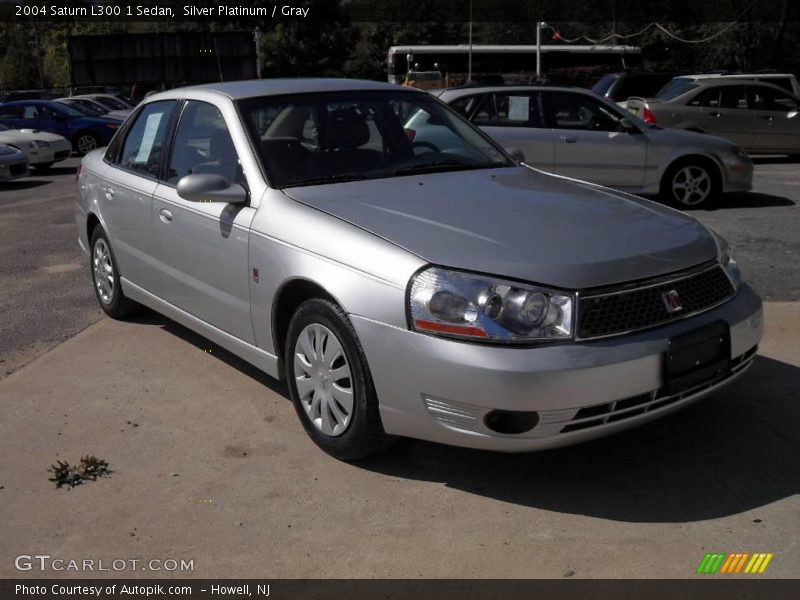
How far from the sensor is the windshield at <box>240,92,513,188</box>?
15.3ft

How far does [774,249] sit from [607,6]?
55.9 metres

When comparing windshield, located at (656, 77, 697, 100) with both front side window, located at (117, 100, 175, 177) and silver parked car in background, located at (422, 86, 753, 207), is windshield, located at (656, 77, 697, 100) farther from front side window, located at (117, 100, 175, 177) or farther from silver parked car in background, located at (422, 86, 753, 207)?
front side window, located at (117, 100, 175, 177)

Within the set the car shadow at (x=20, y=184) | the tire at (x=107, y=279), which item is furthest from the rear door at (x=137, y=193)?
the car shadow at (x=20, y=184)

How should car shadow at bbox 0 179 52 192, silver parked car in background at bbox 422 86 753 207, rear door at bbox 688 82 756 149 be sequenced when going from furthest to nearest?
car shadow at bbox 0 179 52 192, rear door at bbox 688 82 756 149, silver parked car in background at bbox 422 86 753 207

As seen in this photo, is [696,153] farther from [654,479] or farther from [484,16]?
[484,16]

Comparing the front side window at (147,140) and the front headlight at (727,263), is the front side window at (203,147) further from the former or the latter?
the front headlight at (727,263)

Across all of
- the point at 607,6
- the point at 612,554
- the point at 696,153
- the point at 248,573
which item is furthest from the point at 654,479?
the point at 607,6

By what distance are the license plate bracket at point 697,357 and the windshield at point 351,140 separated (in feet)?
5.72

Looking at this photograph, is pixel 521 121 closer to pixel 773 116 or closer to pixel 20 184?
pixel 773 116

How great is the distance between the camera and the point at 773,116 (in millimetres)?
16391

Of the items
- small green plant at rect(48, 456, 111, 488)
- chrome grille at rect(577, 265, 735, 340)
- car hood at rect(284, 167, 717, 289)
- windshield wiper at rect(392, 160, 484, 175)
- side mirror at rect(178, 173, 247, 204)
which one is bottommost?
small green plant at rect(48, 456, 111, 488)

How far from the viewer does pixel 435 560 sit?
3277 millimetres

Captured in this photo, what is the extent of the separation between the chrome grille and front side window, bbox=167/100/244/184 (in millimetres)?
2016

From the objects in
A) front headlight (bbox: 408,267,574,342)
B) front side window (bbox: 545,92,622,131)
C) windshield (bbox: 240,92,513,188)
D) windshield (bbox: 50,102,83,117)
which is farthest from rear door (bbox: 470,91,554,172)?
windshield (bbox: 50,102,83,117)
